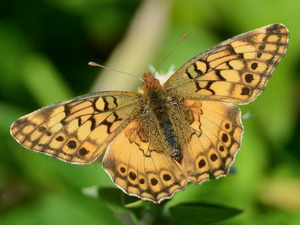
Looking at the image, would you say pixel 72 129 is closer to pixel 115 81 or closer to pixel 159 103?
pixel 159 103

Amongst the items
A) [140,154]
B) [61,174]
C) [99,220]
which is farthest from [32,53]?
[140,154]

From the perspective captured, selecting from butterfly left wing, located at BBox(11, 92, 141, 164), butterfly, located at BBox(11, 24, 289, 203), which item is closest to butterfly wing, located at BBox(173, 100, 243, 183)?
butterfly, located at BBox(11, 24, 289, 203)

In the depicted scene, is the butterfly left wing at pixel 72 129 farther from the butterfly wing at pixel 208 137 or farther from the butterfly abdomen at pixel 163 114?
the butterfly wing at pixel 208 137

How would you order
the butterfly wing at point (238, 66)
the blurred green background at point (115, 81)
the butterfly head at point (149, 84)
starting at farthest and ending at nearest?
the blurred green background at point (115, 81)
the butterfly head at point (149, 84)
the butterfly wing at point (238, 66)

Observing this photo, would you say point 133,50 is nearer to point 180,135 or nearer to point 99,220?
point 99,220

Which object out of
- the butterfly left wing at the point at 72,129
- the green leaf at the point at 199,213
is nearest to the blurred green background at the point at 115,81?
the green leaf at the point at 199,213

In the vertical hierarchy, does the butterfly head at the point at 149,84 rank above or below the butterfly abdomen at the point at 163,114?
above
